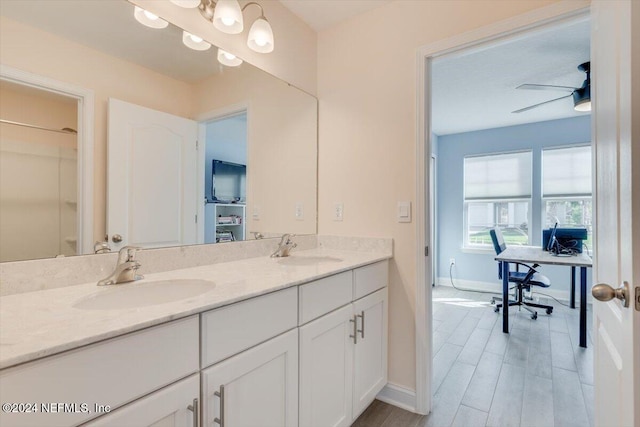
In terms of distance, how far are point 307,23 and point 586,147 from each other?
4.07m

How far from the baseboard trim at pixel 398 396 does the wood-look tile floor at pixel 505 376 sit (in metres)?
0.03

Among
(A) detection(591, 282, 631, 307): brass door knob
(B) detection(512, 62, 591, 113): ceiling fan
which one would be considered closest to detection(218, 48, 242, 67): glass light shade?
(A) detection(591, 282, 631, 307): brass door knob

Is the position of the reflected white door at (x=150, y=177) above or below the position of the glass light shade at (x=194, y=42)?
below

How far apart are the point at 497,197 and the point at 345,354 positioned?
14.0 feet

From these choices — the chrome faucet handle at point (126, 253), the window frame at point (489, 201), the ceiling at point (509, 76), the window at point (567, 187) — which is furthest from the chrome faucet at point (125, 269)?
the window at point (567, 187)

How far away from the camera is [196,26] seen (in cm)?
152

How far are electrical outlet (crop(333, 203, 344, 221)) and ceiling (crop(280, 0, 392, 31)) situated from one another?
1.27m

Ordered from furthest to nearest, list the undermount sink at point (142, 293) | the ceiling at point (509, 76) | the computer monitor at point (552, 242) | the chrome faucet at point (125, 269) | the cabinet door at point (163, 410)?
the computer monitor at point (552, 242) → the ceiling at point (509, 76) → the chrome faucet at point (125, 269) → the undermount sink at point (142, 293) → the cabinet door at point (163, 410)

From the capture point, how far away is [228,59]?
1.68 m

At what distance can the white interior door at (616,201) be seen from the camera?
0.66 meters

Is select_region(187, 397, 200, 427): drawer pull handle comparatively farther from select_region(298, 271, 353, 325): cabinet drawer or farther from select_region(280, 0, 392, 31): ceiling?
select_region(280, 0, 392, 31): ceiling

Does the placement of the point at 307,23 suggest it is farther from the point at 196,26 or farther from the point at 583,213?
the point at 583,213

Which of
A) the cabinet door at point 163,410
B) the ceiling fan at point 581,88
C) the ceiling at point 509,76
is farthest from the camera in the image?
the ceiling fan at point 581,88

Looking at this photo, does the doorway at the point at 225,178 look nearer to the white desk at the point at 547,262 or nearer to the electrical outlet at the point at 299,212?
the electrical outlet at the point at 299,212
